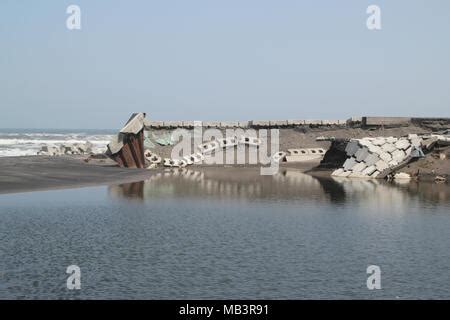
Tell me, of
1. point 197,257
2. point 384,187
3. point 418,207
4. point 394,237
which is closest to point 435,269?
point 394,237

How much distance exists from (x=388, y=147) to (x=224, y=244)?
19643mm

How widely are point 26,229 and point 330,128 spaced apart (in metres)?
30.9

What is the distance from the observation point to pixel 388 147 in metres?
32.0

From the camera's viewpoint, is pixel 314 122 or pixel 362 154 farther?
pixel 314 122

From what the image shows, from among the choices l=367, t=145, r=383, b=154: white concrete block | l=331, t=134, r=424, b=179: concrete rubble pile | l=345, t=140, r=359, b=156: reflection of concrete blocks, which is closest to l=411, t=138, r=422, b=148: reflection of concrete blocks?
l=331, t=134, r=424, b=179: concrete rubble pile

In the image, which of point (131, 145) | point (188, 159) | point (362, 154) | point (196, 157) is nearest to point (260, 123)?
point (196, 157)

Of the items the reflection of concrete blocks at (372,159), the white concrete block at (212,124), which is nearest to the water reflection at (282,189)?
the reflection of concrete blocks at (372,159)

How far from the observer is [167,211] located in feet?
64.3

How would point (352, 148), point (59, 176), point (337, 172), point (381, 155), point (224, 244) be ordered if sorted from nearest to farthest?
point (224, 244) < point (59, 176) < point (381, 155) < point (352, 148) < point (337, 172)

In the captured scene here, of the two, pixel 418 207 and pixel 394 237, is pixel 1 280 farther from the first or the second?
pixel 418 207

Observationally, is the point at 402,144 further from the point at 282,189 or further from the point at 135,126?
the point at 135,126

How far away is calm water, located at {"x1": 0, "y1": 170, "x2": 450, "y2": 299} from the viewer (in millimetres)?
10883

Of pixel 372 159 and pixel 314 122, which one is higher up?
pixel 314 122

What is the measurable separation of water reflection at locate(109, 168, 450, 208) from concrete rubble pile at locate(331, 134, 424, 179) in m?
1.29
